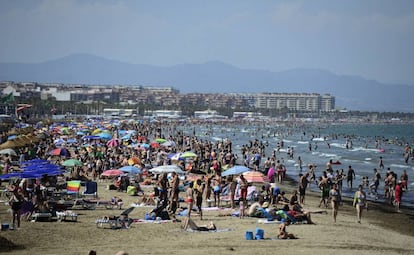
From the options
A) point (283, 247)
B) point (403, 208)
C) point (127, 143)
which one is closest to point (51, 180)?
point (283, 247)

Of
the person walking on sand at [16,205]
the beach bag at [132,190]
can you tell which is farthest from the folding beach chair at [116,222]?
the beach bag at [132,190]

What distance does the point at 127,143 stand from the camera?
129ft

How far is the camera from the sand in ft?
35.1

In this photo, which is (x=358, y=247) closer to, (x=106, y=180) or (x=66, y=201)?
(x=66, y=201)

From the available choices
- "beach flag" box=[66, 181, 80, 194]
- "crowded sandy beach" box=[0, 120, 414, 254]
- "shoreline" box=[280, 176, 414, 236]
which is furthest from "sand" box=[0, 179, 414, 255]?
"beach flag" box=[66, 181, 80, 194]

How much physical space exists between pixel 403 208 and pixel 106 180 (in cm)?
1210

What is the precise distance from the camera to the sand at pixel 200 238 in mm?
10711

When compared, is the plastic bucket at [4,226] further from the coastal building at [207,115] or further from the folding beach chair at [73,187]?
the coastal building at [207,115]

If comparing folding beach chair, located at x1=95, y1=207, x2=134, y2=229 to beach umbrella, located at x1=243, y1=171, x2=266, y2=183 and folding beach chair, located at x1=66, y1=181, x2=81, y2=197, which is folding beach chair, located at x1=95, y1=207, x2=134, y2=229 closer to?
folding beach chair, located at x1=66, y1=181, x2=81, y2=197

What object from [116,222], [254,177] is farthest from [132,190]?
[116,222]

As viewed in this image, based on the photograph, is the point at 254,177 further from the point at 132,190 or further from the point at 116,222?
the point at 116,222

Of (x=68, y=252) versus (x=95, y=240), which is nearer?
(x=68, y=252)

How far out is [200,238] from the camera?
11938mm

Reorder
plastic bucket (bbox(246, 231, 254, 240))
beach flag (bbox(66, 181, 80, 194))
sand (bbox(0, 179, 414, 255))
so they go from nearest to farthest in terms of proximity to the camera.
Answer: sand (bbox(0, 179, 414, 255))
plastic bucket (bbox(246, 231, 254, 240))
beach flag (bbox(66, 181, 80, 194))
